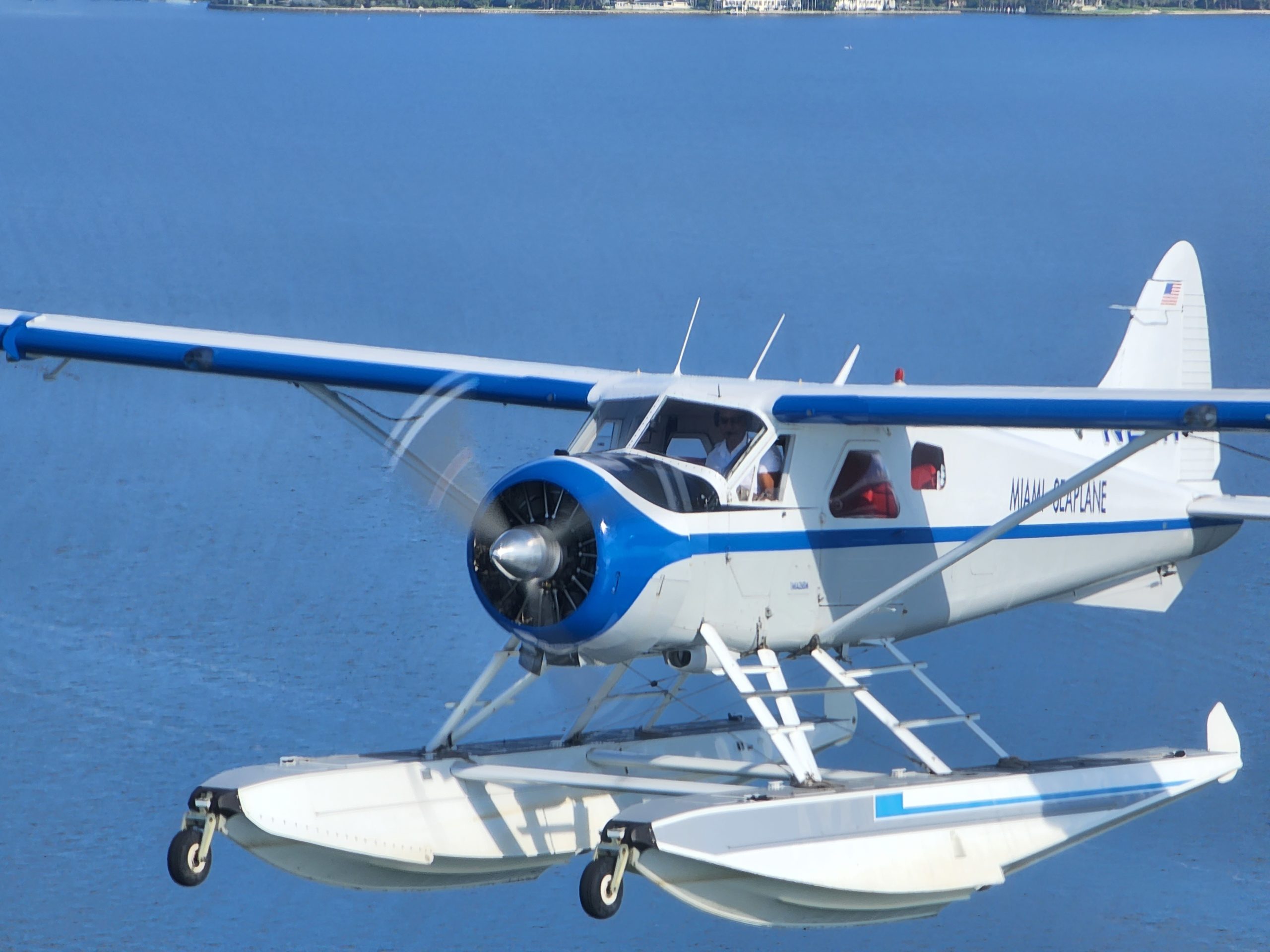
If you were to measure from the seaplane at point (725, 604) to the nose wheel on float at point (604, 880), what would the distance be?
0.07ft

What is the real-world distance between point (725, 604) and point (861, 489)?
1.16 meters

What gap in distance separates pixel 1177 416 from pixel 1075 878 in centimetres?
846

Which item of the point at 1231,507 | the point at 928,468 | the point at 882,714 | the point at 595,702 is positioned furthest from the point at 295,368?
the point at 1231,507

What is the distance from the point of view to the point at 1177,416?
996cm

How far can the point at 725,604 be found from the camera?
10.3m

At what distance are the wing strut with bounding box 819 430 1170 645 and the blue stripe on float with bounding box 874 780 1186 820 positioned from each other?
3.46 ft

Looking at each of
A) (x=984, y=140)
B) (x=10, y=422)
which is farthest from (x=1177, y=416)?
(x=984, y=140)

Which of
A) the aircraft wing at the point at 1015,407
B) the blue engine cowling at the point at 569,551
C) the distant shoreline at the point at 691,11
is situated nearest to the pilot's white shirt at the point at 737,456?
the aircraft wing at the point at 1015,407

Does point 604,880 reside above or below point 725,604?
below

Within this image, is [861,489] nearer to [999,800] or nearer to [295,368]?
[999,800]

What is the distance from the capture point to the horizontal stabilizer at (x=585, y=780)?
10.3m

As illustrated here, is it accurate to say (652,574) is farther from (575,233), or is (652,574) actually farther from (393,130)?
(393,130)

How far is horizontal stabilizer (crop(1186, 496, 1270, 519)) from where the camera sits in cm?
1251

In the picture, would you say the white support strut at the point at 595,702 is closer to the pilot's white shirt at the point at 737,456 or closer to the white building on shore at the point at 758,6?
the pilot's white shirt at the point at 737,456
